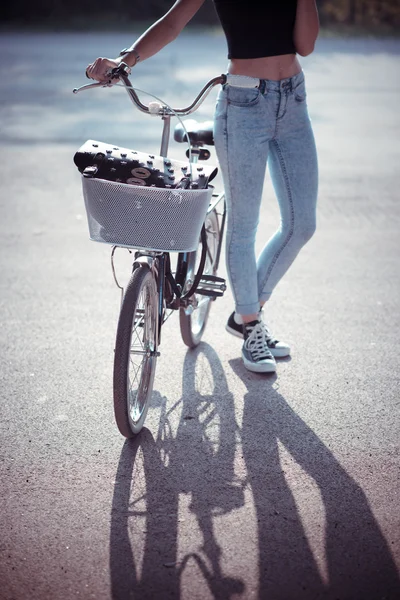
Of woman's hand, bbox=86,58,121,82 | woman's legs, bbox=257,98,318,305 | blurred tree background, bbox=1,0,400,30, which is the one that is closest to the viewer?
woman's hand, bbox=86,58,121,82

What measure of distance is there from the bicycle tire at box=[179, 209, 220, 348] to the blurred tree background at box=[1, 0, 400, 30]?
70.3ft

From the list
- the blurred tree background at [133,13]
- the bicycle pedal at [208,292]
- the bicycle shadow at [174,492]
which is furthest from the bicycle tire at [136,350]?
the blurred tree background at [133,13]

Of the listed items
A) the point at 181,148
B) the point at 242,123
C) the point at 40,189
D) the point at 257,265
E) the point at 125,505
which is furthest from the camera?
the point at 181,148

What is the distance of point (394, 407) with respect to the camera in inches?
154

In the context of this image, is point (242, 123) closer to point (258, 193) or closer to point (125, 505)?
point (258, 193)

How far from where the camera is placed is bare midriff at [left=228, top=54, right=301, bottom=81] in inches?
146

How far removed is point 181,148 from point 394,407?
236 inches

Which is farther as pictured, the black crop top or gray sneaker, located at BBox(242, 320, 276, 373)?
gray sneaker, located at BBox(242, 320, 276, 373)

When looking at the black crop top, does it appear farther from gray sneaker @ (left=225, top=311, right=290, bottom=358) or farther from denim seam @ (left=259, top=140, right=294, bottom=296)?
gray sneaker @ (left=225, top=311, right=290, bottom=358)

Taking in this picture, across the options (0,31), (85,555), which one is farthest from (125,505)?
(0,31)

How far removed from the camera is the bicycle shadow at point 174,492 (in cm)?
274

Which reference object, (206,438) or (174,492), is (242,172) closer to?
(206,438)

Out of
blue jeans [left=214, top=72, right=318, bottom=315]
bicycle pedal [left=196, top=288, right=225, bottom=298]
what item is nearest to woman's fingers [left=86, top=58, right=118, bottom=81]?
blue jeans [left=214, top=72, right=318, bottom=315]

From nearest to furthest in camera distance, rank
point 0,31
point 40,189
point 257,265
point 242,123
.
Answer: point 242,123
point 257,265
point 40,189
point 0,31
